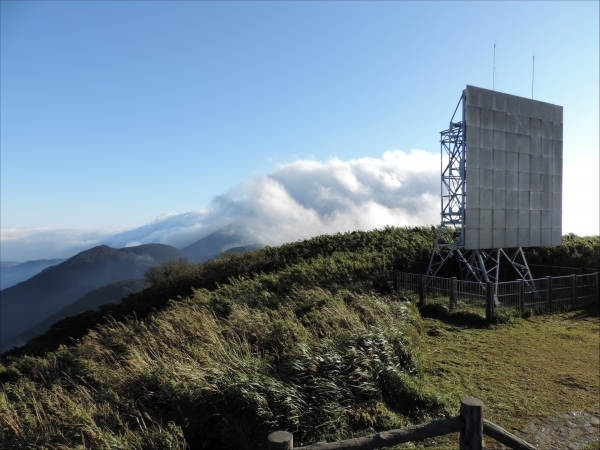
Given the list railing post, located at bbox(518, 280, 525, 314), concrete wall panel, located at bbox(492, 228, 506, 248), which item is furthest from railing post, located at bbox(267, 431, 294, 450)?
concrete wall panel, located at bbox(492, 228, 506, 248)

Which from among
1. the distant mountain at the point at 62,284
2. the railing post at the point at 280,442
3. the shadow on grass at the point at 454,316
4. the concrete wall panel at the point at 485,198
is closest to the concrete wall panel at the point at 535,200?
the concrete wall panel at the point at 485,198

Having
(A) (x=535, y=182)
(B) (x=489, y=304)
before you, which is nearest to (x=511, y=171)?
(A) (x=535, y=182)

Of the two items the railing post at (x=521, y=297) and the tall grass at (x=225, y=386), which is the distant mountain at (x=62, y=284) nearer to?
the railing post at (x=521, y=297)

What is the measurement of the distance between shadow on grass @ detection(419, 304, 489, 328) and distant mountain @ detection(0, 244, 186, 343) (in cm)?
10349

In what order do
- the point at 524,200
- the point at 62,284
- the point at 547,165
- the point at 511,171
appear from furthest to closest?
the point at 62,284
the point at 547,165
the point at 524,200
the point at 511,171

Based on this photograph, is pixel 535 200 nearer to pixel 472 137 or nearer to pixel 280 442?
pixel 472 137

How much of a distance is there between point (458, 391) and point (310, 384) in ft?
9.68

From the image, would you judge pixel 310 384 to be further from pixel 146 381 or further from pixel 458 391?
pixel 458 391

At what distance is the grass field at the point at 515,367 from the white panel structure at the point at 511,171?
4655 millimetres

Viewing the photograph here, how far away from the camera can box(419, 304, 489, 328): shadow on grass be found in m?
12.6

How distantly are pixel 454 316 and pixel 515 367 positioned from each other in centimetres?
442

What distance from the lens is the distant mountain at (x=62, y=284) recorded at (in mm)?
108812

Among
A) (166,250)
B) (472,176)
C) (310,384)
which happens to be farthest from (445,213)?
(166,250)

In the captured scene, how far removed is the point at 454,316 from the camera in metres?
13.2
